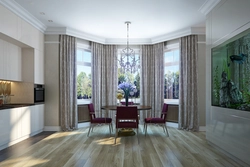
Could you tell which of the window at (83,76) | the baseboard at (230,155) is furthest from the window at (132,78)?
the baseboard at (230,155)

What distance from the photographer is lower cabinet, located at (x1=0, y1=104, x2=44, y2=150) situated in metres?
4.21

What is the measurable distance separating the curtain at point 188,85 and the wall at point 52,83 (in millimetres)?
3676

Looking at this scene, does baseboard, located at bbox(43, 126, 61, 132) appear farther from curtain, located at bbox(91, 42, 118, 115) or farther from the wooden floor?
curtain, located at bbox(91, 42, 118, 115)

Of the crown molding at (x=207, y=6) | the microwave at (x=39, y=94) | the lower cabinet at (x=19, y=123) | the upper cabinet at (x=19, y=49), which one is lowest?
the lower cabinet at (x=19, y=123)

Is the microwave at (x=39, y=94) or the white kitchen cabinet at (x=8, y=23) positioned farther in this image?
the microwave at (x=39, y=94)

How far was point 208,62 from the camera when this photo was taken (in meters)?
4.66

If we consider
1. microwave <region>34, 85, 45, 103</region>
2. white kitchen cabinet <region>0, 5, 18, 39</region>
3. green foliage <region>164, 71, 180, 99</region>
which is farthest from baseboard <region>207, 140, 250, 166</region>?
white kitchen cabinet <region>0, 5, 18, 39</region>

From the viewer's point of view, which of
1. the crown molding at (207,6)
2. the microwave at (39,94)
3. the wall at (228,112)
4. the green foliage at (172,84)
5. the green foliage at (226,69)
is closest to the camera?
the wall at (228,112)

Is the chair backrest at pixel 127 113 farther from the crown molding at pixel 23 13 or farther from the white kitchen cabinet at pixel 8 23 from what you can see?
the crown molding at pixel 23 13

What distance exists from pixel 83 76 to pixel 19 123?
278 cm

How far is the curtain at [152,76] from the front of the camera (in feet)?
23.2

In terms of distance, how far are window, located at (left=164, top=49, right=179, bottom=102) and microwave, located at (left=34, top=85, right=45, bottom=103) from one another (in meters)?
3.89

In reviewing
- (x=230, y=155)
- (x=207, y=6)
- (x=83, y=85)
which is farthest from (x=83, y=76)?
(x=230, y=155)

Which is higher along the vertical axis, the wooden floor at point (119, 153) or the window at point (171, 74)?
the window at point (171, 74)
